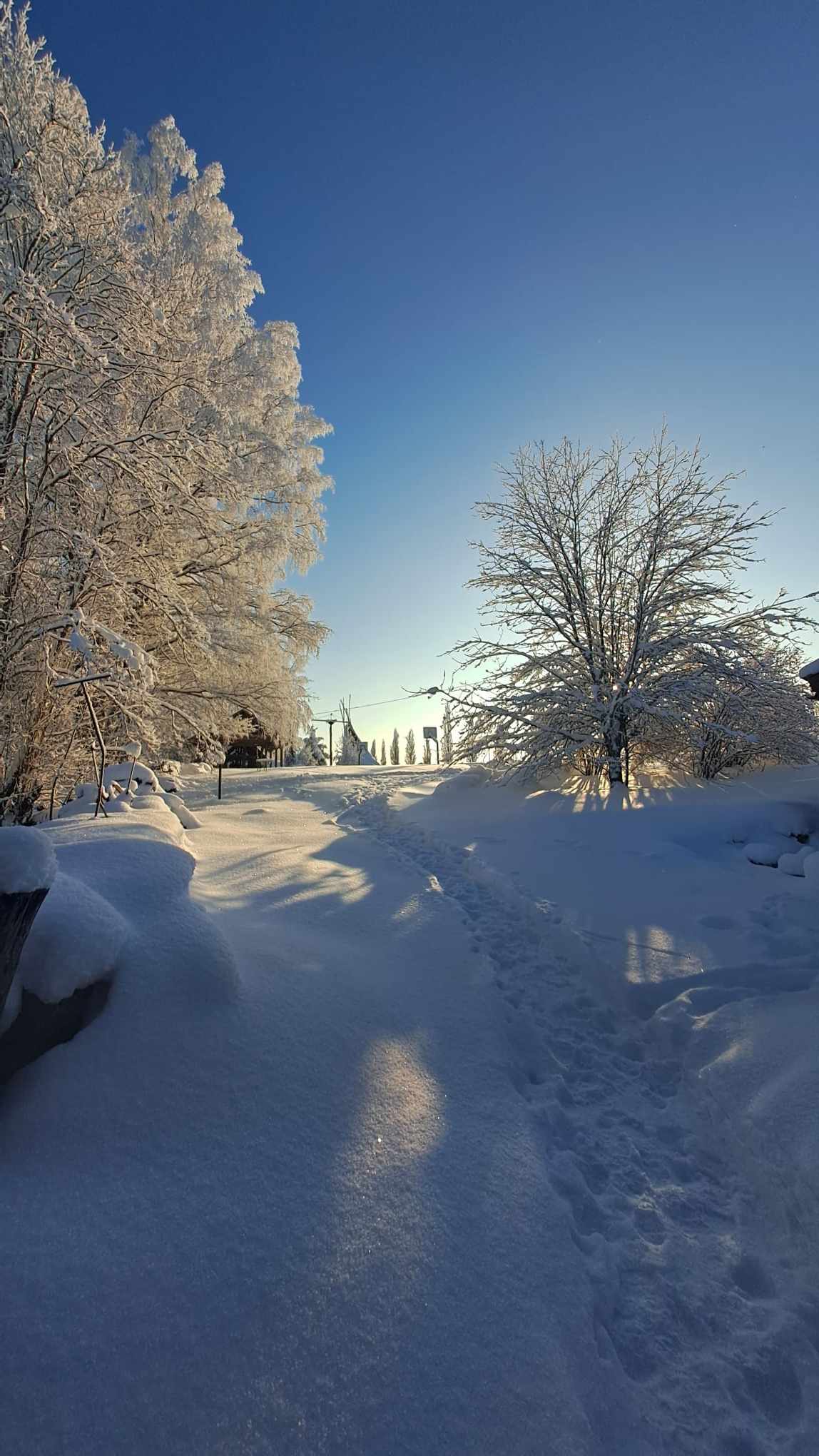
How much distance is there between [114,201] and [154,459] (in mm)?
2374

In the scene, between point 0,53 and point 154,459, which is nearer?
point 154,459

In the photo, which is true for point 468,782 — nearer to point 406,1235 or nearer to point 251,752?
point 406,1235

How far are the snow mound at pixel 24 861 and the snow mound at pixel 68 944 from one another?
0.95 feet

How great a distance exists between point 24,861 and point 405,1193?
1.70 metres

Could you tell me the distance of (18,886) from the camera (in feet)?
6.24

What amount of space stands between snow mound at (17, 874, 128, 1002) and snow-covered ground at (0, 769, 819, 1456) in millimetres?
24

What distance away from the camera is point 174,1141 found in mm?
1936

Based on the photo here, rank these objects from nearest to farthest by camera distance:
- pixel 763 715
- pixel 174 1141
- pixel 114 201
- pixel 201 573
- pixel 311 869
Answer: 1. pixel 174 1141
2. pixel 114 201
3. pixel 311 869
4. pixel 763 715
5. pixel 201 573

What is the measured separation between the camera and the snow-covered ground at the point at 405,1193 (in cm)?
135

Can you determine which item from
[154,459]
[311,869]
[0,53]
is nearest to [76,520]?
[154,459]

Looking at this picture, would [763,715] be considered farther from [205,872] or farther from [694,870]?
[205,872]

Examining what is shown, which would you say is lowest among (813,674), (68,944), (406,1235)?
(406,1235)

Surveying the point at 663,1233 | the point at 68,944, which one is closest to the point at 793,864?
the point at 663,1233

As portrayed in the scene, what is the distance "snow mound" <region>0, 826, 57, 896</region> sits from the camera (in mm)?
1887
